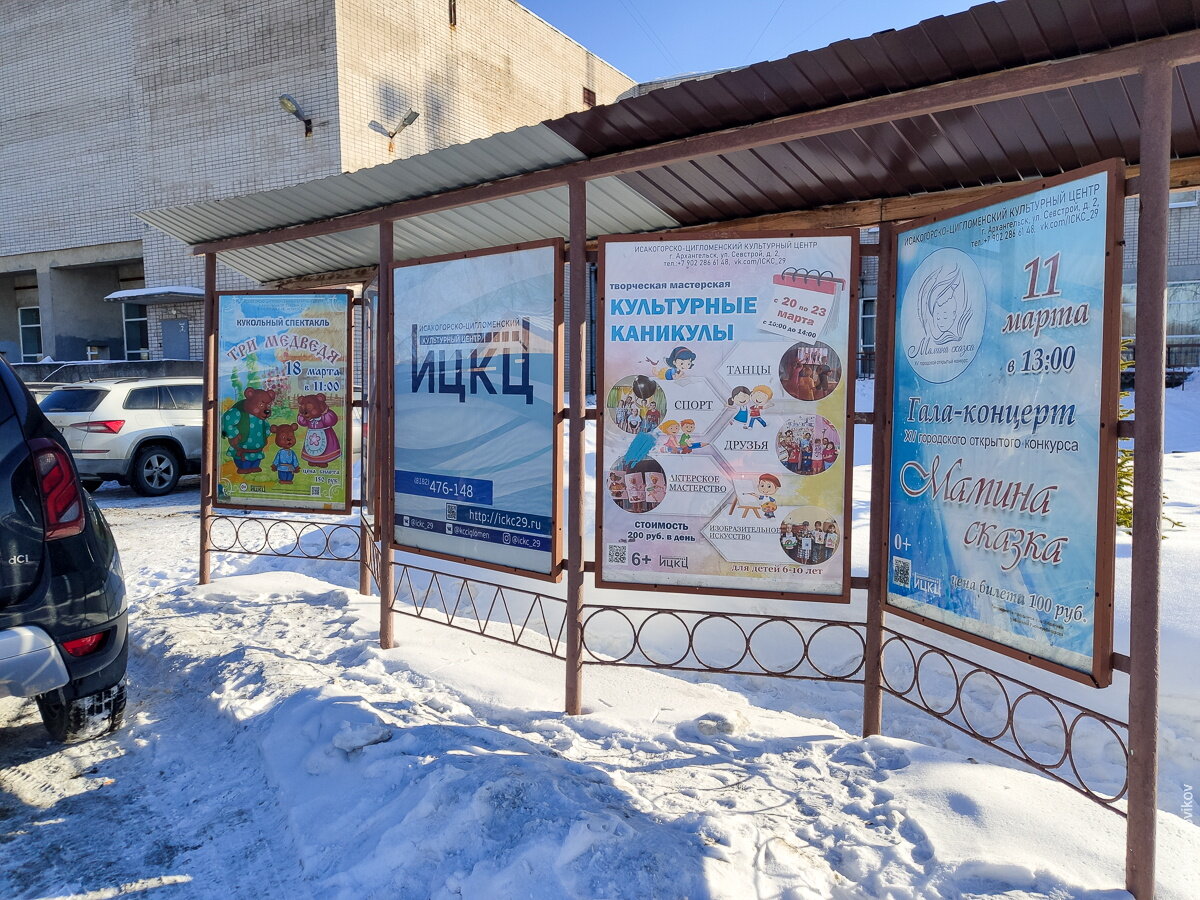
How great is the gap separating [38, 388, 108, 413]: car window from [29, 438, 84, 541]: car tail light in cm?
955

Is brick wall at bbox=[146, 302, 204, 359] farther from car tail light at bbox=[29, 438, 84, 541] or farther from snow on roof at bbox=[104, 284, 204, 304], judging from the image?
car tail light at bbox=[29, 438, 84, 541]

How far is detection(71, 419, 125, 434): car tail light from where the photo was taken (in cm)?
1156

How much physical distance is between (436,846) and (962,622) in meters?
2.11

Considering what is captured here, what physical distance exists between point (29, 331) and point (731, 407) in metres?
30.5

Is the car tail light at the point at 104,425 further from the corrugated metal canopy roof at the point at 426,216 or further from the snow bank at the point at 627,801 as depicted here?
the snow bank at the point at 627,801

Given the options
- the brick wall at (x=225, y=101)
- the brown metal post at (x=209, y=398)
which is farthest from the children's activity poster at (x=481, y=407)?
the brick wall at (x=225, y=101)

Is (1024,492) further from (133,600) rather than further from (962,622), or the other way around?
(133,600)

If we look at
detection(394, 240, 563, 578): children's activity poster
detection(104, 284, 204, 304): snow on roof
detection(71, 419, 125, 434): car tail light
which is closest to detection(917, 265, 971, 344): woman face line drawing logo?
detection(394, 240, 563, 578): children's activity poster

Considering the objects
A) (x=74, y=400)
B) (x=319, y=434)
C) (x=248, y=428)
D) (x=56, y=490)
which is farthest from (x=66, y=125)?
(x=56, y=490)

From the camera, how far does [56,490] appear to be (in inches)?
134

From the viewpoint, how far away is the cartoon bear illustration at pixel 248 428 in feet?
20.4

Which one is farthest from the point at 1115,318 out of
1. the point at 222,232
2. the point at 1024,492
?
the point at 222,232

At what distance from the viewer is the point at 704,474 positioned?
3824mm

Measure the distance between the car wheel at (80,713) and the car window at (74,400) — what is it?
921 centimetres
